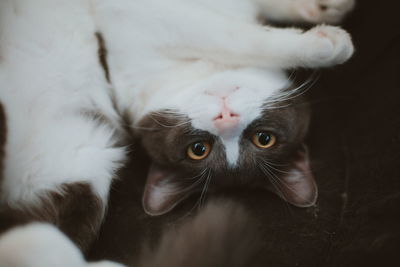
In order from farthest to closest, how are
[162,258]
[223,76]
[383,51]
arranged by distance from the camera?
[383,51] → [223,76] → [162,258]

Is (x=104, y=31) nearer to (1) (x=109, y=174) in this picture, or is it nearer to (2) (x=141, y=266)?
(1) (x=109, y=174)

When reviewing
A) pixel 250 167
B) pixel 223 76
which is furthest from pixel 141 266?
pixel 223 76

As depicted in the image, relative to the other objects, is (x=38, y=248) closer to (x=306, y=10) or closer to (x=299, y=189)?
(x=299, y=189)

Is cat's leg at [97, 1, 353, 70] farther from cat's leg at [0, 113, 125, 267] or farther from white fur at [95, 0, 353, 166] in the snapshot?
cat's leg at [0, 113, 125, 267]

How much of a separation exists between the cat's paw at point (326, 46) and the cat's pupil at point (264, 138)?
0.29m

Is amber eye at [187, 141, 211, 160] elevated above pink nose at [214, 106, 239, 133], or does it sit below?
below

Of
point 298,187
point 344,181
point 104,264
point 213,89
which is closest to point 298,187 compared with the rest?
point 298,187

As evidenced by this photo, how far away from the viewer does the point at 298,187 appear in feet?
5.52

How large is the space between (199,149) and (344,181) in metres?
0.56

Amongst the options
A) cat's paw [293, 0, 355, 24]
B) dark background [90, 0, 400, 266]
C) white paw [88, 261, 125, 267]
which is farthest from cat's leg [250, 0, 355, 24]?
white paw [88, 261, 125, 267]

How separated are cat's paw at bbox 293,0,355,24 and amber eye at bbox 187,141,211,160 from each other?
0.66 metres

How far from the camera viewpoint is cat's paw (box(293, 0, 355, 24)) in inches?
68.0

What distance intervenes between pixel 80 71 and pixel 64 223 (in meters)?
0.56

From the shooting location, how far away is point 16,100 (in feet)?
5.16
